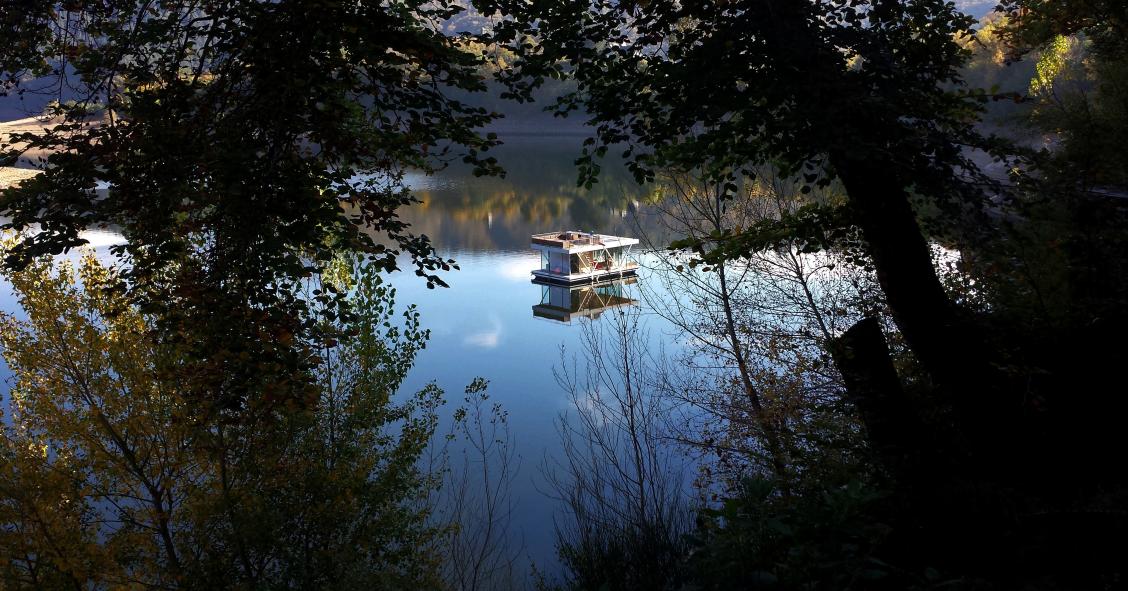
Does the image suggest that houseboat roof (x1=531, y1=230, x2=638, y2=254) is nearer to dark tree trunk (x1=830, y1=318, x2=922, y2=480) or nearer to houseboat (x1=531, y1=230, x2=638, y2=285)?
houseboat (x1=531, y1=230, x2=638, y2=285)

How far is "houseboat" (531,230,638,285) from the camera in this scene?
3253cm

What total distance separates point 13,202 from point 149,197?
23.4 inches

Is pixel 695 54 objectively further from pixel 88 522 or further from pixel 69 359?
pixel 88 522

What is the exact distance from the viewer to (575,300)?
31.8m

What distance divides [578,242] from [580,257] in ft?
2.95

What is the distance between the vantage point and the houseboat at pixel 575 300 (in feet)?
94.4

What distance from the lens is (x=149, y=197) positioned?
4484 millimetres

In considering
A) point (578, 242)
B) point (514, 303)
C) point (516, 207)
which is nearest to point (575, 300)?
point (578, 242)

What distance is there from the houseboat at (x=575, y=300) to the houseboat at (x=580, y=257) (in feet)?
0.89

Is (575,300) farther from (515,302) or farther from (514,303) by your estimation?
(514,303)

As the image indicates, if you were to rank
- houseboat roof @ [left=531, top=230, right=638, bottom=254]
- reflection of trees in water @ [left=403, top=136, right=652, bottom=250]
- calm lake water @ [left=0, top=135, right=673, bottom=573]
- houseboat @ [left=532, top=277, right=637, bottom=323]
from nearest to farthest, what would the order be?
calm lake water @ [left=0, top=135, right=673, bottom=573] → houseboat @ [left=532, top=277, right=637, bottom=323] → houseboat roof @ [left=531, top=230, right=638, bottom=254] → reflection of trees in water @ [left=403, top=136, right=652, bottom=250]

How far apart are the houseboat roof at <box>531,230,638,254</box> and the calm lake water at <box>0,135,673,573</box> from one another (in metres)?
0.93

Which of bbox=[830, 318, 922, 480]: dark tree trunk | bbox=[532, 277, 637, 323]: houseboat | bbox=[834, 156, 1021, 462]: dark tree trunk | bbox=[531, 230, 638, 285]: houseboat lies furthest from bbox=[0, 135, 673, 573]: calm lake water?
bbox=[830, 318, 922, 480]: dark tree trunk

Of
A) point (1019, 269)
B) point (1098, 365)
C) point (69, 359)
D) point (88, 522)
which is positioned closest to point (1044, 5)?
point (1019, 269)
